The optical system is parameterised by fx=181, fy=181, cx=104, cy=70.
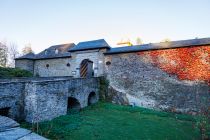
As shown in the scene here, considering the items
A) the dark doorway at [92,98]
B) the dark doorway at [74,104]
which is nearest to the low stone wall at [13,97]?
the dark doorway at [74,104]

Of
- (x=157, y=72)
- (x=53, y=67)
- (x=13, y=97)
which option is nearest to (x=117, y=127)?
(x=13, y=97)

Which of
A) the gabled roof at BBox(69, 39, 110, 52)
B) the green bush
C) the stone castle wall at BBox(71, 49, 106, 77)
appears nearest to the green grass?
the stone castle wall at BBox(71, 49, 106, 77)

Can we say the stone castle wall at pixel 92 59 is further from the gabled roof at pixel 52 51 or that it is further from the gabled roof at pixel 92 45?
the gabled roof at pixel 52 51

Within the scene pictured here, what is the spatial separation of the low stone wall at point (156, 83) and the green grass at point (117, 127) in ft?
4.85

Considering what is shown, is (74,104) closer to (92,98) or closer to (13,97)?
(92,98)

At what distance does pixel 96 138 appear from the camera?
7949mm

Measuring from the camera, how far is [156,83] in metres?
14.6

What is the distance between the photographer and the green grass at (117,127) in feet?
27.2

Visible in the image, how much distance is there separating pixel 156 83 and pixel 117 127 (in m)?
6.48

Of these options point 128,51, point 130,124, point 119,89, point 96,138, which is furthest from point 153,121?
point 128,51

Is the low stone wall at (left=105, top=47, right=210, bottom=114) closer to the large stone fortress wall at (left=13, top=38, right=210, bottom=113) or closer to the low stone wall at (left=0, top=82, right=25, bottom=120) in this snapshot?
the large stone fortress wall at (left=13, top=38, right=210, bottom=113)

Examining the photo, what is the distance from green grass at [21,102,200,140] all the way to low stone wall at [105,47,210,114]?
1.48 metres

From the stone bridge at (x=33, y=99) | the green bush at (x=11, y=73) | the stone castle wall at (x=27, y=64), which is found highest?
the stone castle wall at (x=27, y=64)

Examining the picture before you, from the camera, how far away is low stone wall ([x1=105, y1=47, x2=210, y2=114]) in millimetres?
13141
